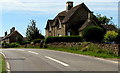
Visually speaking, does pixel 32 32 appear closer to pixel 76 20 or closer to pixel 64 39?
pixel 76 20

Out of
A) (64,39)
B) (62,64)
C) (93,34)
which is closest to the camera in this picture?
(62,64)

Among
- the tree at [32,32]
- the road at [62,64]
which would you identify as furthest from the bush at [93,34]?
the tree at [32,32]

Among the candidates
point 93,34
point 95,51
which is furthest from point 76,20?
point 95,51

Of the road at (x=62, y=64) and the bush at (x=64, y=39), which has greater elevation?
the bush at (x=64, y=39)

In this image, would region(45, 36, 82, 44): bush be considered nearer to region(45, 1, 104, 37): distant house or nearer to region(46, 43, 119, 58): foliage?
region(45, 1, 104, 37): distant house

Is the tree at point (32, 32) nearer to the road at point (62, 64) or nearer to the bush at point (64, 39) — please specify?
the bush at point (64, 39)

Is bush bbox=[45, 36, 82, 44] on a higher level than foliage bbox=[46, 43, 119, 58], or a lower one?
higher

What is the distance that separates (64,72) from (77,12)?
A: 146 feet

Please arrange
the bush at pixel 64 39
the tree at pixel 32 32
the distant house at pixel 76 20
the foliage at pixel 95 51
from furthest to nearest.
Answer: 1. the tree at pixel 32 32
2. the distant house at pixel 76 20
3. the bush at pixel 64 39
4. the foliage at pixel 95 51

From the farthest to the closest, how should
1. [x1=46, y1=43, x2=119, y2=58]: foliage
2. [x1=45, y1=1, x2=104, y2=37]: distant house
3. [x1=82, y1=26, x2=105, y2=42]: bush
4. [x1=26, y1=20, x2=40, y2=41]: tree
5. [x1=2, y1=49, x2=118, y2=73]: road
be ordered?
1. [x1=26, y1=20, x2=40, y2=41]: tree
2. [x1=45, y1=1, x2=104, y2=37]: distant house
3. [x1=82, y1=26, x2=105, y2=42]: bush
4. [x1=46, y1=43, x2=119, y2=58]: foliage
5. [x1=2, y1=49, x2=118, y2=73]: road

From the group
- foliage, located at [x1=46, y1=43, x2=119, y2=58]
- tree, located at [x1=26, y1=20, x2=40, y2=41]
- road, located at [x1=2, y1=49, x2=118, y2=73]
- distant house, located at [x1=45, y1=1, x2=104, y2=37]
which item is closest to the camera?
road, located at [x1=2, y1=49, x2=118, y2=73]

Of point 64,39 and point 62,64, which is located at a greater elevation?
point 64,39

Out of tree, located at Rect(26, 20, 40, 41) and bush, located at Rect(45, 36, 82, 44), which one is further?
tree, located at Rect(26, 20, 40, 41)

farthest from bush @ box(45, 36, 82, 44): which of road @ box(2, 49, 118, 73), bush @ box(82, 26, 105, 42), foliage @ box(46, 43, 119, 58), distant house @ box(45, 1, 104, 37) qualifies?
road @ box(2, 49, 118, 73)
